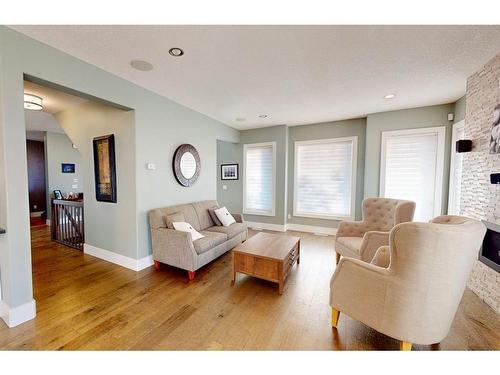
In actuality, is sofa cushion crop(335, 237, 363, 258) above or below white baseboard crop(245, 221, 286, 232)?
above

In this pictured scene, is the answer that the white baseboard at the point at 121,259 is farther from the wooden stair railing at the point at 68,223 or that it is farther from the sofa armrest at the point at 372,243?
the sofa armrest at the point at 372,243

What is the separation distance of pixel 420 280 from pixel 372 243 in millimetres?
1073

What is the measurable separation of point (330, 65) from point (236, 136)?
3.14 m

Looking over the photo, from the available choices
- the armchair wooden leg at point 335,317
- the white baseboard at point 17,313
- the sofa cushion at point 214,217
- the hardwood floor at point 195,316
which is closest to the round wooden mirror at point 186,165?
the sofa cushion at point 214,217

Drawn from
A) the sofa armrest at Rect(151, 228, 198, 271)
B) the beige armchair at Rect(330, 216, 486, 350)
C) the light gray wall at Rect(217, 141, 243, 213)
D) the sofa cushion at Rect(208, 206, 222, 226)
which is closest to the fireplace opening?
the beige armchair at Rect(330, 216, 486, 350)

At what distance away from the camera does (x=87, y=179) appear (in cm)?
306

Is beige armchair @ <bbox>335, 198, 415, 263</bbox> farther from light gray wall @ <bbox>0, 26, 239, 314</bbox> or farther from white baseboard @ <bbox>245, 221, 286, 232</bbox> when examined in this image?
light gray wall @ <bbox>0, 26, 239, 314</bbox>

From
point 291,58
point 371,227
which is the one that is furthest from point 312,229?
point 291,58

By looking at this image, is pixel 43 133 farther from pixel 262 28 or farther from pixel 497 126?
pixel 497 126

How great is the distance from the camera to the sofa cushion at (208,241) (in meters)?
2.45

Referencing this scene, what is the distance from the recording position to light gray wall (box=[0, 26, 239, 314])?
61.9 inches

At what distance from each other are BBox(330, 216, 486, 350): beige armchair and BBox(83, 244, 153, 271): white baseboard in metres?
2.61
